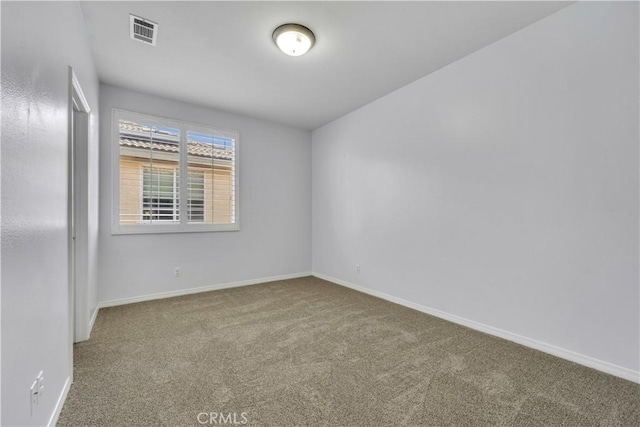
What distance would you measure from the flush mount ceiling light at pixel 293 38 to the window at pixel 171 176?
214cm

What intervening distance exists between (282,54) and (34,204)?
239 cm

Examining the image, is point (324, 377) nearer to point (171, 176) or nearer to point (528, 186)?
point (528, 186)

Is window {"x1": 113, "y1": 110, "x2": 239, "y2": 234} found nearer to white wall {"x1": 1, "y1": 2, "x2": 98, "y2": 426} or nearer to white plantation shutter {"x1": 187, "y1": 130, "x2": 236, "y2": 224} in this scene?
white plantation shutter {"x1": 187, "y1": 130, "x2": 236, "y2": 224}

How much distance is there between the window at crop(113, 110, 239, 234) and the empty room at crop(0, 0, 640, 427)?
0.10ft

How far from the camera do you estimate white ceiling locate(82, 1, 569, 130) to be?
88.6 inches

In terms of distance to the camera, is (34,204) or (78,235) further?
(78,235)

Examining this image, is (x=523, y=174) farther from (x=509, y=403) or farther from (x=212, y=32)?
(x=212, y=32)

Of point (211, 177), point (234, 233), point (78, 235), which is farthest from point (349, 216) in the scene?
point (78, 235)

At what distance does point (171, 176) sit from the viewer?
12.7ft

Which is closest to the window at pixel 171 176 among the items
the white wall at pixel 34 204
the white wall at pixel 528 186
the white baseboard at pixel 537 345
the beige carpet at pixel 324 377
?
the beige carpet at pixel 324 377

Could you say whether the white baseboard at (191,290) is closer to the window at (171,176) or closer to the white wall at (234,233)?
the white wall at (234,233)

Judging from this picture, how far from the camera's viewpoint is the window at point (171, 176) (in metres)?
3.57

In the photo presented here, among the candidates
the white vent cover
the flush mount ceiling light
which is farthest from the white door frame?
the flush mount ceiling light

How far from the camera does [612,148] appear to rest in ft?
6.68
